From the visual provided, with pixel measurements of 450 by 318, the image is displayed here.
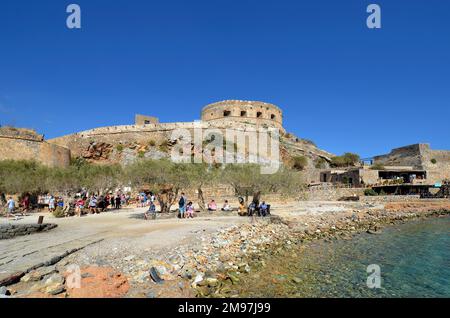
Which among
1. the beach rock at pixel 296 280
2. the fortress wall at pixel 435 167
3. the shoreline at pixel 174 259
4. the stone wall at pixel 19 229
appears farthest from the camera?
the fortress wall at pixel 435 167

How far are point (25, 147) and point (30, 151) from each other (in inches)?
23.1

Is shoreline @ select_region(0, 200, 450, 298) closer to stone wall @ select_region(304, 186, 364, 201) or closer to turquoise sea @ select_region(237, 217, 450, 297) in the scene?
turquoise sea @ select_region(237, 217, 450, 297)

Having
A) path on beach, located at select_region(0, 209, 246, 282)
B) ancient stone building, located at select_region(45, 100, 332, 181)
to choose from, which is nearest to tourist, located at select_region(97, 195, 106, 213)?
path on beach, located at select_region(0, 209, 246, 282)

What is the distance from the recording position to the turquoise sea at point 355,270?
25.4ft

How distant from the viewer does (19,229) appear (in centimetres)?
1091

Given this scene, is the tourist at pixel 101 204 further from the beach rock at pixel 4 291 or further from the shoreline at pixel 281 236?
the beach rock at pixel 4 291

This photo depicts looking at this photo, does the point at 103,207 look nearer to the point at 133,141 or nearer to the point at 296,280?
the point at 296,280

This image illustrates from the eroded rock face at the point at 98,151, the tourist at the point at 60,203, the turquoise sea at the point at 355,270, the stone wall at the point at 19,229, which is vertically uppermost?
the eroded rock face at the point at 98,151

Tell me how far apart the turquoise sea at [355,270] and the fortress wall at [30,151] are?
2939 centimetres

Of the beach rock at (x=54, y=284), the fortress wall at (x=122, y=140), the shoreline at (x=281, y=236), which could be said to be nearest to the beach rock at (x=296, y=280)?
the shoreline at (x=281, y=236)

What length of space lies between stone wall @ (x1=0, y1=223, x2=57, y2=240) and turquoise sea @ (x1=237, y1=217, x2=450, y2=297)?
27.4 ft

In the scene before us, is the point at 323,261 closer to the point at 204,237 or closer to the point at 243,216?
the point at 204,237

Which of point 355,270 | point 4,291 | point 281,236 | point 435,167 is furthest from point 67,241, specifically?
point 435,167

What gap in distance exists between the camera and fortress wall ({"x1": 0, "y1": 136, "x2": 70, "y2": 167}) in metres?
29.3
